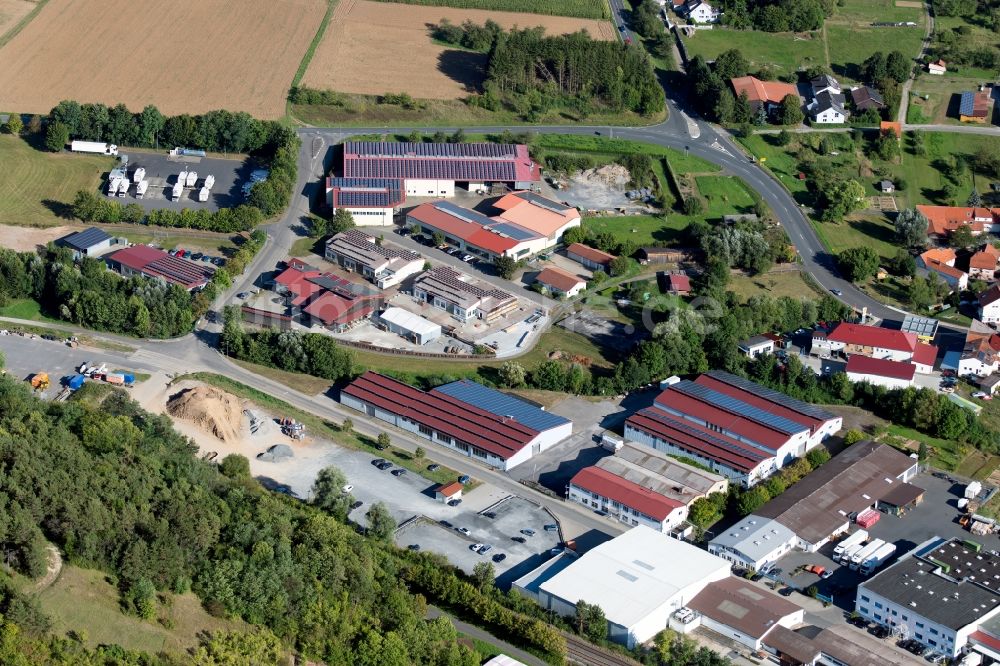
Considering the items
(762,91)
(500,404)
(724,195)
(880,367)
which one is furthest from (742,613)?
(762,91)

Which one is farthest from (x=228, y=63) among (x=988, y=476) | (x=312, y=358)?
(x=988, y=476)

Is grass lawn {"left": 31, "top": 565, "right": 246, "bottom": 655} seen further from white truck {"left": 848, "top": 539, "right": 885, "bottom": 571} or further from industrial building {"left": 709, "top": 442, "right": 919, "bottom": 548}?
white truck {"left": 848, "top": 539, "right": 885, "bottom": 571}

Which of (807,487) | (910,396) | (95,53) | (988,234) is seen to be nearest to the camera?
(807,487)

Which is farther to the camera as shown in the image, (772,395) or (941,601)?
(772,395)

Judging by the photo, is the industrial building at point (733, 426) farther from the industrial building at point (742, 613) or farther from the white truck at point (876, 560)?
the industrial building at point (742, 613)

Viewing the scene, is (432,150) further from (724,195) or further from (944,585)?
(944,585)

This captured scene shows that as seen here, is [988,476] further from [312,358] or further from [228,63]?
[228,63]
